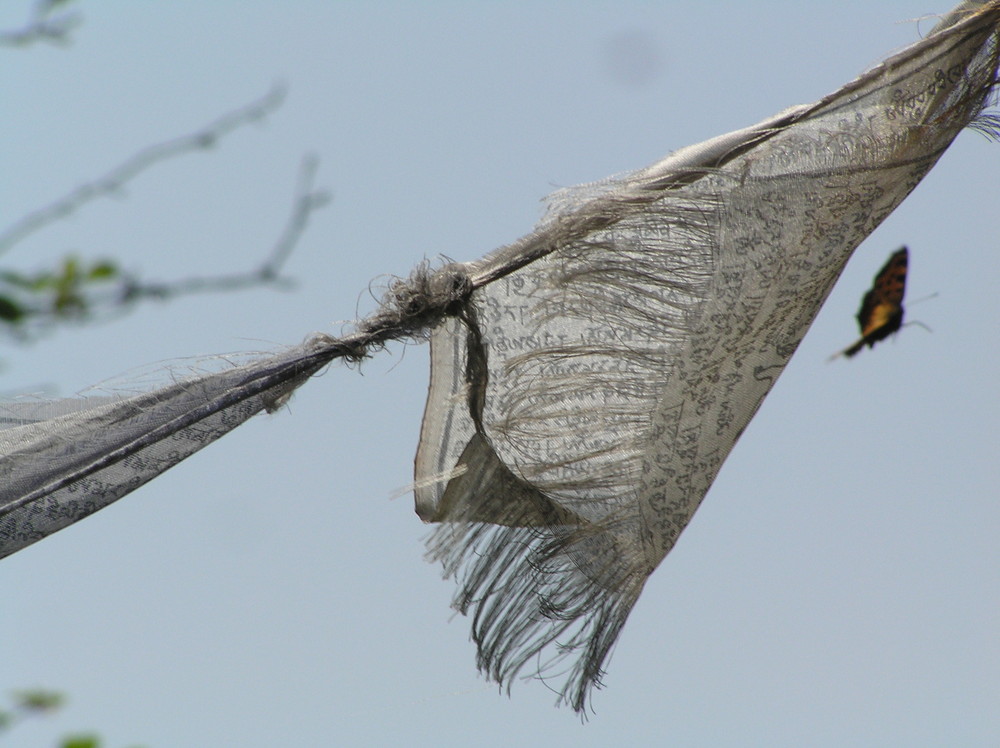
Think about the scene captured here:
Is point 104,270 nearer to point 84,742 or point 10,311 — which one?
point 10,311

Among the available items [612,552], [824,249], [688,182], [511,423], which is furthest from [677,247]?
[612,552]

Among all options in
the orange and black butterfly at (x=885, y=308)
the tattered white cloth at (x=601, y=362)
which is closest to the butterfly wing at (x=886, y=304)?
the orange and black butterfly at (x=885, y=308)

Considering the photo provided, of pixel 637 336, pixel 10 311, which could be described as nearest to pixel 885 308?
pixel 637 336

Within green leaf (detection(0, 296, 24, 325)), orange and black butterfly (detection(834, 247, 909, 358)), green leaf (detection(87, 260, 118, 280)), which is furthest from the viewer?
orange and black butterfly (detection(834, 247, 909, 358))

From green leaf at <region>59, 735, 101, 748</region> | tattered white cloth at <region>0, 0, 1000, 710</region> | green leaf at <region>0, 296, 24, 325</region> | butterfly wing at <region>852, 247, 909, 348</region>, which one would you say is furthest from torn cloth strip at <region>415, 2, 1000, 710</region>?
green leaf at <region>0, 296, 24, 325</region>

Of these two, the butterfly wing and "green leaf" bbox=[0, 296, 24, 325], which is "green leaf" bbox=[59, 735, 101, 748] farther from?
the butterfly wing

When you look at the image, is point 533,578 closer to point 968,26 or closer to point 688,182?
point 688,182
